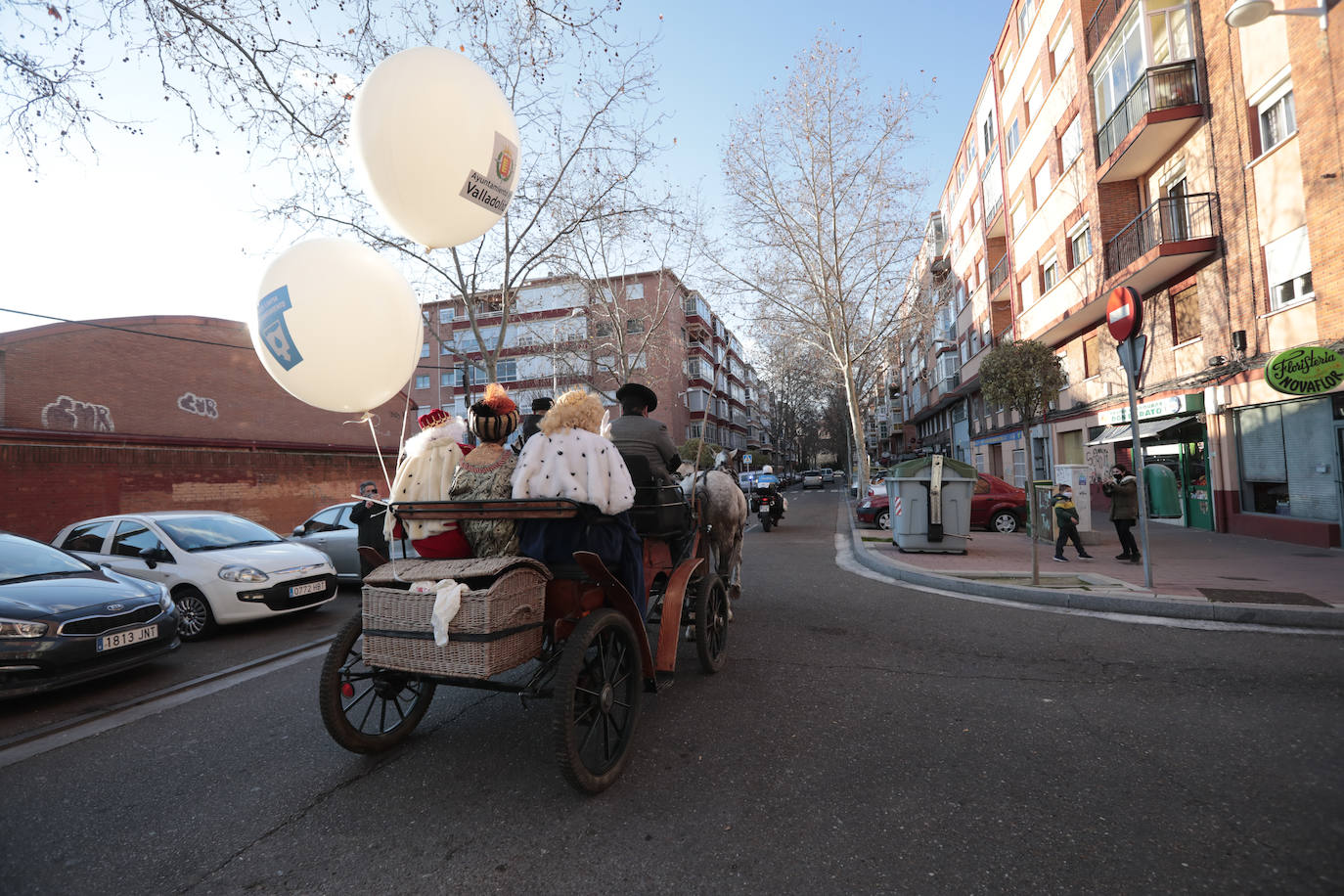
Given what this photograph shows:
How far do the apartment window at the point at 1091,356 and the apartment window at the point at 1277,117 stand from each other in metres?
7.33

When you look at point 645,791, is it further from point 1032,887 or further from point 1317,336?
point 1317,336

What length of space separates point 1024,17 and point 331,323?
27408 mm

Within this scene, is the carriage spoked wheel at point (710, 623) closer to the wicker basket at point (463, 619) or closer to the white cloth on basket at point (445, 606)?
the wicker basket at point (463, 619)

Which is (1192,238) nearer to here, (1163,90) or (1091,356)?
(1163,90)

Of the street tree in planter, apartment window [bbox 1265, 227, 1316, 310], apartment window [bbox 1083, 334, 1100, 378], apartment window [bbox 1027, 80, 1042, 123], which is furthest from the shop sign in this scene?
apartment window [bbox 1027, 80, 1042, 123]

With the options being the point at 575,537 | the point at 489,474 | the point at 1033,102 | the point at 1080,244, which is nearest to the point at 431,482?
the point at 489,474

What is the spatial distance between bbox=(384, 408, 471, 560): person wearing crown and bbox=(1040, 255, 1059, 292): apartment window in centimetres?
2147

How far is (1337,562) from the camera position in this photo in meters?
8.44

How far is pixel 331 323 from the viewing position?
3.53 meters

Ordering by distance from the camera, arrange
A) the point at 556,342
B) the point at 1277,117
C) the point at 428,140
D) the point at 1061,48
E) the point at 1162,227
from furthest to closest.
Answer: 1. the point at 556,342
2. the point at 1061,48
3. the point at 1162,227
4. the point at 1277,117
5. the point at 428,140

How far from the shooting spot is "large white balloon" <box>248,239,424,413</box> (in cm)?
350

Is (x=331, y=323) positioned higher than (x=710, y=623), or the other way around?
(x=331, y=323)

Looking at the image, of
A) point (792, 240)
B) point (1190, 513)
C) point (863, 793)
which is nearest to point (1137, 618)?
point (863, 793)

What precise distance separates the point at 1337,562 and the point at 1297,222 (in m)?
5.74
